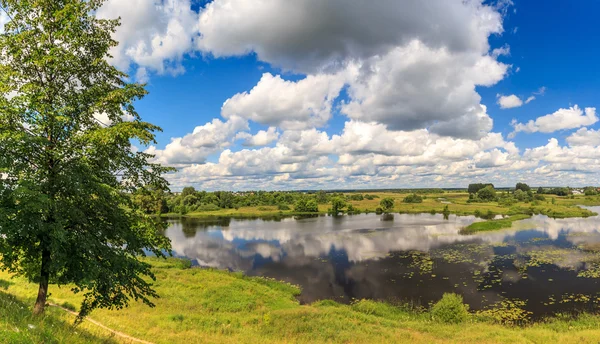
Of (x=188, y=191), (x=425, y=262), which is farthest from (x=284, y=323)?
(x=188, y=191)

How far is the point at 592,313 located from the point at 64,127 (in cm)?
3498

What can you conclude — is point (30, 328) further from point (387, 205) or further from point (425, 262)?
point (387, 205)

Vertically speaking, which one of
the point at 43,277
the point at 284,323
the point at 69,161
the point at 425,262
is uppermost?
the point at 69,161

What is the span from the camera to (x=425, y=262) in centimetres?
4016

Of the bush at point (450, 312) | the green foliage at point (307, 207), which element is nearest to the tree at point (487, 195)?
the green foliage at point (307, 207)

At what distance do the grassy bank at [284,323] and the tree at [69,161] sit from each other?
5869mm

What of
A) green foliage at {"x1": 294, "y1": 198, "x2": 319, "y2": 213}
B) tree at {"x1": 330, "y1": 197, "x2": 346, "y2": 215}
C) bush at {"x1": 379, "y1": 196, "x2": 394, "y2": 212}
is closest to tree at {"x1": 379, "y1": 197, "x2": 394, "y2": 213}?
bush at {"x1": 379, "y1": 196, "x2": 394, "y2": 212}

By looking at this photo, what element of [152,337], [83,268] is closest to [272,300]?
[152,337]

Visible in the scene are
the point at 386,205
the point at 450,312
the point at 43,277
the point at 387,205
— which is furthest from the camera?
the point at 387,205

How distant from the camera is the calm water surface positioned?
94.7 feet

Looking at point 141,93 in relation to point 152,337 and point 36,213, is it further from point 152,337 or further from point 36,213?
point 152,337

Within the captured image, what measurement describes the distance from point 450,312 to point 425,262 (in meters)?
18.6

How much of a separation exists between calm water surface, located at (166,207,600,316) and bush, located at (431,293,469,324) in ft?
13.2

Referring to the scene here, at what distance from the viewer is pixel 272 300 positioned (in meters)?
27.7
